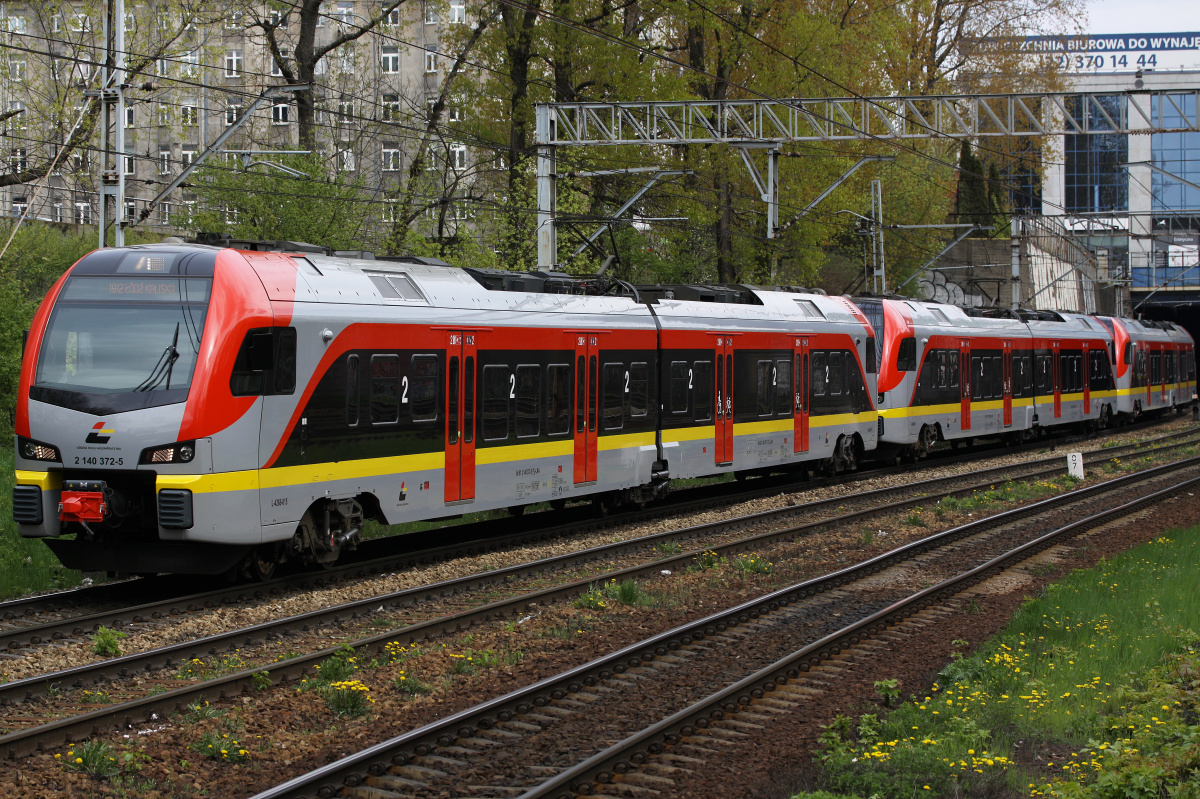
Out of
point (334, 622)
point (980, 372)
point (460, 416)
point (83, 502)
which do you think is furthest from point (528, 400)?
point (980, 372)

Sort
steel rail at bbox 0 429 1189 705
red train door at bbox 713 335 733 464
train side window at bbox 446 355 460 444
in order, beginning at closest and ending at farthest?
steel rail at bbox 0 429 1189 705
train side window at bbox 446 355 460 444
red train door at bbox 713 335 733 464

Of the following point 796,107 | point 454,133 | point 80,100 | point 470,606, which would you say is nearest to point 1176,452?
point 796,107

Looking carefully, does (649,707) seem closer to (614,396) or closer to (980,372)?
(614,396)

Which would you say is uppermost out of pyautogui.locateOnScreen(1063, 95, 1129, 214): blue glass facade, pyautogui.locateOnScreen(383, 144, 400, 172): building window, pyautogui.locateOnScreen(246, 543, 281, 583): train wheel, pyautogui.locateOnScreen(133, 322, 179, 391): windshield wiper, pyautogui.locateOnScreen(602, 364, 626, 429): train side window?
pyautogui.locateOnScreen(1063, 95, 1129, 214): blue glass facade

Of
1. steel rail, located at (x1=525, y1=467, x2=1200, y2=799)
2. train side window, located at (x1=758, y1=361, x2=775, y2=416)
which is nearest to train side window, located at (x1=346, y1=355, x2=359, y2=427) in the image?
steel rail, located at (x1=525, y1=467, x2=1200, y2=799)

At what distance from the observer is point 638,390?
685 inches

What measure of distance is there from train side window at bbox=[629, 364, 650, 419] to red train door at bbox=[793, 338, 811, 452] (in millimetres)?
4713

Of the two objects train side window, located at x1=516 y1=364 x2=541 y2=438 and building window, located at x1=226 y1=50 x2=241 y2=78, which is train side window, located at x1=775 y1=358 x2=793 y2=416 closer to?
train side window, located at x1=516 y1=364 x2=541 y2=438

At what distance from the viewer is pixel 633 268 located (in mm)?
35500

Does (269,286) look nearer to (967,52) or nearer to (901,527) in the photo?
(901,527)

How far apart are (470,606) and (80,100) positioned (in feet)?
75.3

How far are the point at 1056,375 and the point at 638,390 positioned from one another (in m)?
21.4

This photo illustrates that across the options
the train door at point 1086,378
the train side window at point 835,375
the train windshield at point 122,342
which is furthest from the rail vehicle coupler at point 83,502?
the train door at point 1086,378

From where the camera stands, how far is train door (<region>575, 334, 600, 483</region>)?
16219mm
